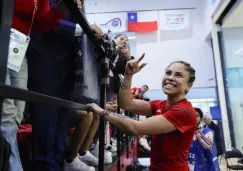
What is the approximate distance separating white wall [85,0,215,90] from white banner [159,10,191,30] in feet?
0.67

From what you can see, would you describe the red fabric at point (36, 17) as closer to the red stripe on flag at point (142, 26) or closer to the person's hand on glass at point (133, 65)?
the person's hand on glass at point (133, 65)

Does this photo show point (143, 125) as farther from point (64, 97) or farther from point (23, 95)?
point (23, 95)

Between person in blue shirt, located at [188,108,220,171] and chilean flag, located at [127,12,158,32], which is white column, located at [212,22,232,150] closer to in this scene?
chilean flag, located at [127,12,158,32]

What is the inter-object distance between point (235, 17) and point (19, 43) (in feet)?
20.8

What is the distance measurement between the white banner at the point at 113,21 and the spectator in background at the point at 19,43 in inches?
260

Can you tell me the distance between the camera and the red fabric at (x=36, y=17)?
0.89 meters

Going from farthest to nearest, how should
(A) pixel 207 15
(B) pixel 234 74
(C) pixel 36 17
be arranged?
(A) pixel 207 15, (B) pixel 234 74, (C) pixel 36 17

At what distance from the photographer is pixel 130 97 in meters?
1.57

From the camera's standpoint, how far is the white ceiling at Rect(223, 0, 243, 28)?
17.4 ft

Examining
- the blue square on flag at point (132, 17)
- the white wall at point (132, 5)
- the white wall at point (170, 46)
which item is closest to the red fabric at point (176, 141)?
the white wall at point (170, 46)

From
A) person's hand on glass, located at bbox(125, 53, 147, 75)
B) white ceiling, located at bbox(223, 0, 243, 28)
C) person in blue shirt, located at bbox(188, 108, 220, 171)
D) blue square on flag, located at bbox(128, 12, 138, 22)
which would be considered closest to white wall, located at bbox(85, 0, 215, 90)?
blue square on flag, located at bbox(128, 12, 138, 22)

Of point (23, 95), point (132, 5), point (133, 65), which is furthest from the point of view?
point (132, 5)

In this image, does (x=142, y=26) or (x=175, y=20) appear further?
(x=142, y=26)

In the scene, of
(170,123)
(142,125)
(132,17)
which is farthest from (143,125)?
(132,17)
